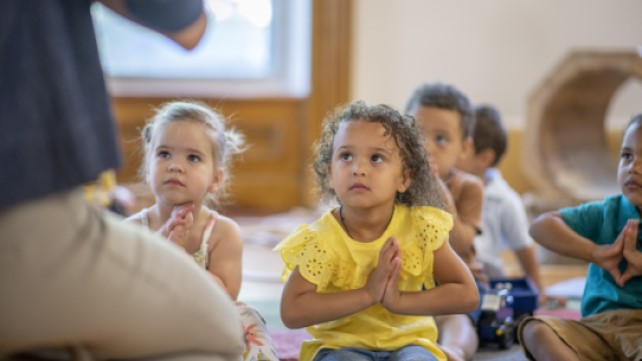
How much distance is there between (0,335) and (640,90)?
3.83 meters

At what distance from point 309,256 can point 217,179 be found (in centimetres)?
33

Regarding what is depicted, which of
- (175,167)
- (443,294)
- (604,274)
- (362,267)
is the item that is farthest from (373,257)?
(604,274)

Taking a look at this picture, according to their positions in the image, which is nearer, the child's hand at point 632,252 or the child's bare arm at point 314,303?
the child's bare arm at point 314,303

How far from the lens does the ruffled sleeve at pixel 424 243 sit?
1.70m

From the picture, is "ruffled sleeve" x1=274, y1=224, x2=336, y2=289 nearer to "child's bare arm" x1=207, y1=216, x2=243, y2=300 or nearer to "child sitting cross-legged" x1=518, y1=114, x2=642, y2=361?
"child's bare arm" x1=207, y1=216, x2=243, y2=300

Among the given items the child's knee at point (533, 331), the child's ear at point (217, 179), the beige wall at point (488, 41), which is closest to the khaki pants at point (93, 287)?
the child's ear at point (217, 179)

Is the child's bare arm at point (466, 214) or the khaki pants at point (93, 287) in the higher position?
the khaki pants at point (93, 287)

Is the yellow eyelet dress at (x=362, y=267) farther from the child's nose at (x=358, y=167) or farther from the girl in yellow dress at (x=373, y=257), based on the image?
the child's nose at (x=358, y=167)

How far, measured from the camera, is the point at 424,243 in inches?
67.0

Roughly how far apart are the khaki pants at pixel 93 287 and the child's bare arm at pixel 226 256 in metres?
0.57

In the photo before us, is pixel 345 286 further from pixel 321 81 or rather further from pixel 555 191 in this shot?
pixel 321 81

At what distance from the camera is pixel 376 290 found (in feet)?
5.26

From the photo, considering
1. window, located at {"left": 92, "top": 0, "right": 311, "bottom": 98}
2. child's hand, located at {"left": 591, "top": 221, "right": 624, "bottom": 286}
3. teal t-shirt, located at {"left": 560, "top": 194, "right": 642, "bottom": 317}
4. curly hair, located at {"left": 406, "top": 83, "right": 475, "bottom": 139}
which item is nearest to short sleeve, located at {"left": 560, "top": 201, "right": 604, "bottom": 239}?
teal t-shirt, located at {"left": 560, "top": 194, "right": 642, "bottom": 317}

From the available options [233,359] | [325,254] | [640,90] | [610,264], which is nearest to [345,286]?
[325,254]
